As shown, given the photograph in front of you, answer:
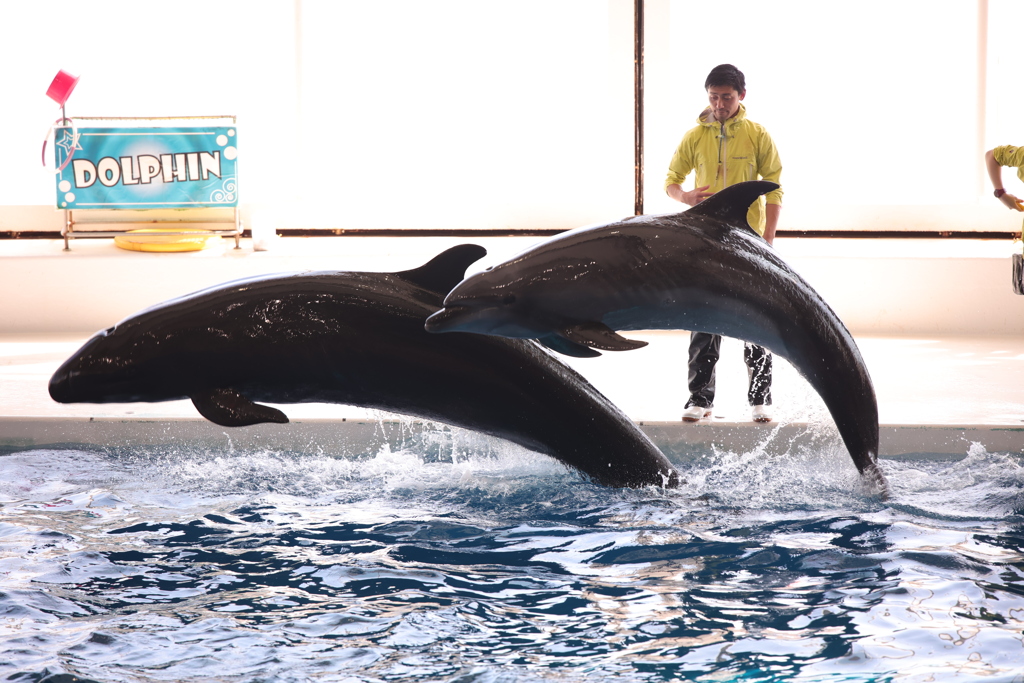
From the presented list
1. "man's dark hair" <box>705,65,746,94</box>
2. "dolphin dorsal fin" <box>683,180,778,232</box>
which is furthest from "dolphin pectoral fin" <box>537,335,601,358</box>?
"man's dark hair" <box>705,65,746,94</box>

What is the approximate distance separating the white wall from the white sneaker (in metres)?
6.00

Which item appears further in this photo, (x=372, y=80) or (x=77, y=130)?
(x=372, y=80)

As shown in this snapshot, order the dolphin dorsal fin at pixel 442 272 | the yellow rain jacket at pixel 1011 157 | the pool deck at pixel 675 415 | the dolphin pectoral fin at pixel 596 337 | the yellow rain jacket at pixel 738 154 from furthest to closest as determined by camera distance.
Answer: the yellow rain jacket at pixel 1011 157 < the yellow rain jacket at pixel 738 154 < the pool deck at pixel 675 415 < the dolphin dorsal fin at pixel 442 272 < the dolphin pectoral fin at pixel 596 337

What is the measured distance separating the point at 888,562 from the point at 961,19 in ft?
32.6

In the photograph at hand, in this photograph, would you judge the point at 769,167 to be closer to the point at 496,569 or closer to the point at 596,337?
the point at 596,337

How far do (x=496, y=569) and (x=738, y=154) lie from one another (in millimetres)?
3560

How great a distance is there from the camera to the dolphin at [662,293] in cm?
400

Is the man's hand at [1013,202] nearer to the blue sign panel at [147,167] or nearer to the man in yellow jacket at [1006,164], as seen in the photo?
the man in yellow jacket at [1006,164]

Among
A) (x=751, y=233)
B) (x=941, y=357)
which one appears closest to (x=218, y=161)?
(x=941, y=357)

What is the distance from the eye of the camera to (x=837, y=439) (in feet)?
19.9

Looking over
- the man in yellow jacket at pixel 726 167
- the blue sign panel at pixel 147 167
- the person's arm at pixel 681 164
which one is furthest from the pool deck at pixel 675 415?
the blue sign panel at pixel 147 167

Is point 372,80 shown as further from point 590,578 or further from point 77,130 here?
point 590,578

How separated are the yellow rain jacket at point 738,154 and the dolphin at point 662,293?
2.51 metres

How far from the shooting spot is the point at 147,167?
36.6ft
